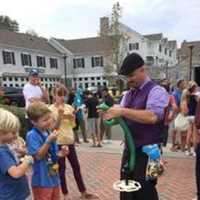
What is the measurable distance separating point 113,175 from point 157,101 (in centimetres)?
307

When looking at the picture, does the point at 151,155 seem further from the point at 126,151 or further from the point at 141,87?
the point at 141,87

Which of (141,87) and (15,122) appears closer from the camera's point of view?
(15,122)

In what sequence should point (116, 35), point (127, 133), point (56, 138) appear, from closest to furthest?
point (127, 133), point (56, 138), point (116, 35)

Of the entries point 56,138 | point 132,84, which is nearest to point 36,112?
point 56,138

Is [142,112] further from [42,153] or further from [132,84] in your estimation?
[42,153]

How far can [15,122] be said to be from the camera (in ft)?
6.90

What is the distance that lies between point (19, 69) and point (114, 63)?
1002 cm

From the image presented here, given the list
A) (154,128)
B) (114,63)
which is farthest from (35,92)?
(114,63)

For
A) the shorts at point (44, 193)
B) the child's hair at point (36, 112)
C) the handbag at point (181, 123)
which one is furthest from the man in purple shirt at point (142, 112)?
the handbag at point (181, 123)

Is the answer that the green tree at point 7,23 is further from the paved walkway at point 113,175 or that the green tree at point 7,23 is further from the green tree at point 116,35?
the paved walkway at point 113,175

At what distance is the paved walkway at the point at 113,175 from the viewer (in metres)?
4.26

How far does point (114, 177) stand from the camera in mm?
4980

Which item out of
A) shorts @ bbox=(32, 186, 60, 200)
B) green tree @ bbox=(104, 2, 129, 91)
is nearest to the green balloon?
shorts @ bbox=(32, 186, 60, 200)

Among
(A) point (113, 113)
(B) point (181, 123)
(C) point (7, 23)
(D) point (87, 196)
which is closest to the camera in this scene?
(A) point (113, 113)
